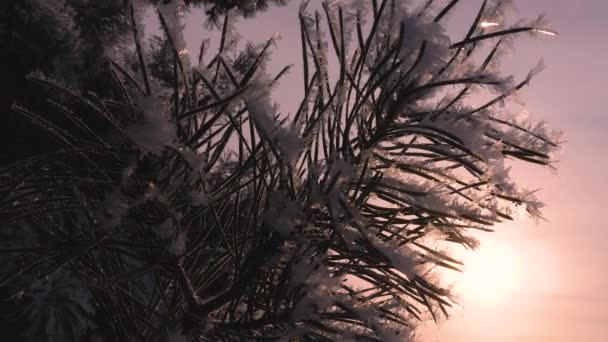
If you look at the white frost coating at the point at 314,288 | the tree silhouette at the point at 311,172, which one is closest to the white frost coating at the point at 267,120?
the tree silhouette at the point at 311,172

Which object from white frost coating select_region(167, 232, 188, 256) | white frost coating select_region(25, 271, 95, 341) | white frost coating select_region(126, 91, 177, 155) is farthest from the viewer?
white frost coating select_region(25, 271, 95, 341)

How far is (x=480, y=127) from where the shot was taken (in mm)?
1073

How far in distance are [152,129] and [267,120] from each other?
7.6 inches

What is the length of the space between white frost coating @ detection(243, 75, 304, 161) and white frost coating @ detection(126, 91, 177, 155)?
0.14m

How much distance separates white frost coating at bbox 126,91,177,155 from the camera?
0.94 m

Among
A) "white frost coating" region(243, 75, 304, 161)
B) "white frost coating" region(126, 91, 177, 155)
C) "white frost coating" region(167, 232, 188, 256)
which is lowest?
"white frost coating" region(167, 232, 188, 256)

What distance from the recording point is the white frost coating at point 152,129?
0.94 metres

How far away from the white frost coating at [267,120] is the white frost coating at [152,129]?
5.6 inches

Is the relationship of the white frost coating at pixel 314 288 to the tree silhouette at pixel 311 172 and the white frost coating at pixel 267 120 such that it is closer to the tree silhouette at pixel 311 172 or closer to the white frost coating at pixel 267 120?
the tree silhouette at pixel 311 172

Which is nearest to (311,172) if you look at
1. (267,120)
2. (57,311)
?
(267,120)

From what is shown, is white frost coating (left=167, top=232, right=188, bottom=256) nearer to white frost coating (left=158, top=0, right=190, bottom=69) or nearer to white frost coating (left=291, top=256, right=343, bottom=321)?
white frost coating (left=291, top=256, right=343, bottom=321)

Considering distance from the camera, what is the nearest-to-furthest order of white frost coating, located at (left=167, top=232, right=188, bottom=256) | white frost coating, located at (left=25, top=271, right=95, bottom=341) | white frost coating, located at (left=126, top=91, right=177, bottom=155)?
white frost coating, located at (left=126, top=91, right=177, bottom=155)
white frost coating, located at (left=167, top=232, right=188, bottom=256)
white frost coating, located at (left=25, top=271, right=95, bottom=341)

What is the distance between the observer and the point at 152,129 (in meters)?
0.95

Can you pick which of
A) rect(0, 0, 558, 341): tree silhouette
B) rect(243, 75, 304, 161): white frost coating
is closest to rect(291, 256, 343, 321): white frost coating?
rect(0, 0, 558, 341): tree silhouette
